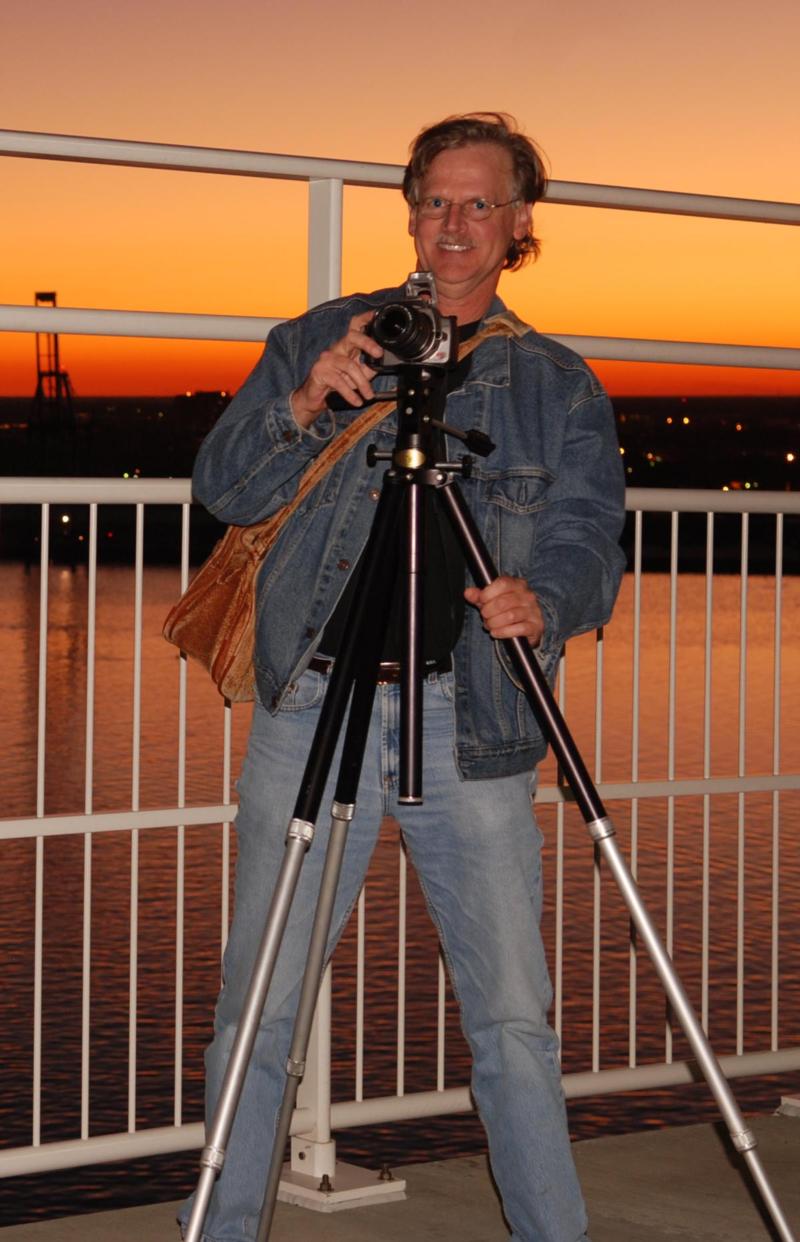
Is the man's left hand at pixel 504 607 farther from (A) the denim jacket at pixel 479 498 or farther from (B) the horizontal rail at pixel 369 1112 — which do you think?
(B) the horizontal rail at pixel 369 1112

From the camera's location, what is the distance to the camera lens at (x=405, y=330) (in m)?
2.65

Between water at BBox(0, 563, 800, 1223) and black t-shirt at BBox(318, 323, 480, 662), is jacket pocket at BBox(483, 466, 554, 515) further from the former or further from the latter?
water at BBox(0, 563, 800, 1223)

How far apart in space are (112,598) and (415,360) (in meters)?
40.2

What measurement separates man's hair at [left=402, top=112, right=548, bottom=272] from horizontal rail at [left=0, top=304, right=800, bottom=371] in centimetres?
74

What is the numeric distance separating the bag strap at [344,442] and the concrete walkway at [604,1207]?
1.35m

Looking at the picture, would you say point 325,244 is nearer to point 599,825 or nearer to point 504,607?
point 504,607

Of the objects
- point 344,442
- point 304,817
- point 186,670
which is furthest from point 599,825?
point 186,670

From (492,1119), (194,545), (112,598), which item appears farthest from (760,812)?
(112,598)

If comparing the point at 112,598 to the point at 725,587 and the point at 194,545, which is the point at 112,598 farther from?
the point at 194,545

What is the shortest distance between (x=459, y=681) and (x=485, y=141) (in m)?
0.79

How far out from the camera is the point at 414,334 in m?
2.66

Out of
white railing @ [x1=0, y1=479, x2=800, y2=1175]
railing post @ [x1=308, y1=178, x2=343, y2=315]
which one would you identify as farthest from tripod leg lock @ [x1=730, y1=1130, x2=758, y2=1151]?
railing post @ [x1=308, y1=178, x2=343, y2=315]

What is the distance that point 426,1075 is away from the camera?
583cm

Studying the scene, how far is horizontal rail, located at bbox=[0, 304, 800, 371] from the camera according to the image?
3609mm
